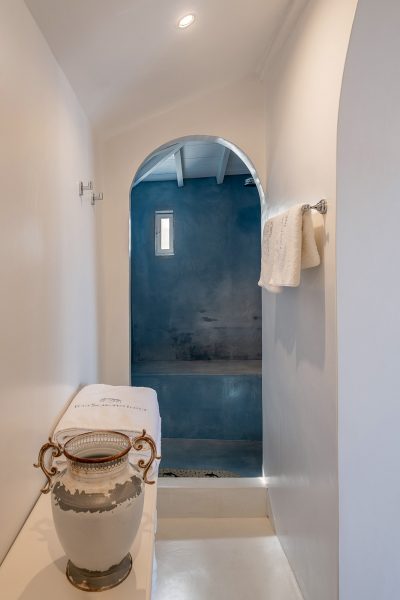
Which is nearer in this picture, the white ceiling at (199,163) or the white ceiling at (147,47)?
the white ceiling at (147,47)

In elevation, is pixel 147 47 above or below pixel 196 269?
above

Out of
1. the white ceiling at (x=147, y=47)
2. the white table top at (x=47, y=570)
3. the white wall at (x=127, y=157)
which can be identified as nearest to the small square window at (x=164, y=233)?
the white wall at (x=127, y=157)

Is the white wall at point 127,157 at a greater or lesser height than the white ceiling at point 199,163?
lesser

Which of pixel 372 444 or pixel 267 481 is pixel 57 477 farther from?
pixel 267 481

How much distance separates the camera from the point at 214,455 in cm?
390

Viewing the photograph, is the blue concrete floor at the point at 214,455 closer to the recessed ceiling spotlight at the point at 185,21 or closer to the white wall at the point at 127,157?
the white wall at the point at 127,157

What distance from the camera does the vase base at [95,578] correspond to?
2.83 feet

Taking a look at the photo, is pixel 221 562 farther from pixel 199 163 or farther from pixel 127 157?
pixel 199 163

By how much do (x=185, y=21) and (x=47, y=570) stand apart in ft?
6.34

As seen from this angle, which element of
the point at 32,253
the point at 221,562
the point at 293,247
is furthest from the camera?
the point at 221,562

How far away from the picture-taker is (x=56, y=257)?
1407mm

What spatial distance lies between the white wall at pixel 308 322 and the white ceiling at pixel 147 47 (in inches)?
9.2

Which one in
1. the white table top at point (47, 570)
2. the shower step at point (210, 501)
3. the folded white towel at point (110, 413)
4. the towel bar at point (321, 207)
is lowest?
the shower step at point (210, 501)

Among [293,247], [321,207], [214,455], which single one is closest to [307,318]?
A: [293,247]
